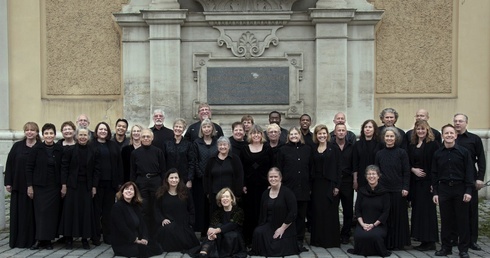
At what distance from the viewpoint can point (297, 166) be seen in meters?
7.69

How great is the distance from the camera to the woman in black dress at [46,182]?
767 centimetres

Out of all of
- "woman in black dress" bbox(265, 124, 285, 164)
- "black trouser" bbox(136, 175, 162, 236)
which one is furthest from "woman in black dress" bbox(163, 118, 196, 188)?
"woman in black dress" bbox(265, 124, 285, 164)

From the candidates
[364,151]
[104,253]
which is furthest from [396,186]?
[104,253]

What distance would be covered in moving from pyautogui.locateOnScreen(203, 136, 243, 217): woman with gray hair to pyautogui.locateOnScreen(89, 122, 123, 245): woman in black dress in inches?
45.4

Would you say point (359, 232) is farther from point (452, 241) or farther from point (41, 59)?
point (41, 59)

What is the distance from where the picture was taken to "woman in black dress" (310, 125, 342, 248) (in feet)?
25.5

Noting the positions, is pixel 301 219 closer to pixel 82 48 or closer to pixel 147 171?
pixel 147 171

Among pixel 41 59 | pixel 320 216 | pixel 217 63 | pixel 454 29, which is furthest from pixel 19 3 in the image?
pixel 454 29

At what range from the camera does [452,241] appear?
24.3 feet

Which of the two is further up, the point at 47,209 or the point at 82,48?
the point at 82,48

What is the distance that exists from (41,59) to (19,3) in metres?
1.06

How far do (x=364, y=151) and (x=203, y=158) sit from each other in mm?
1991

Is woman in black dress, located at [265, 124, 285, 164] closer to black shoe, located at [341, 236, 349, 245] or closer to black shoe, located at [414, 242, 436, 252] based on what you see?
black shoe, located at [341, 236, 349, 245]

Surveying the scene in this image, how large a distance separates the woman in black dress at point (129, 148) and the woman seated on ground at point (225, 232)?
1.35 meters
